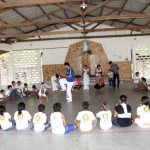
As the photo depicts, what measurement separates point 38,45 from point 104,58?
452 centimetres

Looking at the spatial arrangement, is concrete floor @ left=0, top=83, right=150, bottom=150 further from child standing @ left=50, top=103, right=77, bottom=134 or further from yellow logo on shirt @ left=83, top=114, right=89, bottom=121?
yellow logo on shirt @ left=83, top=114, right=89, bottom=121

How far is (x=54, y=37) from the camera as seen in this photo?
15914 millimetres

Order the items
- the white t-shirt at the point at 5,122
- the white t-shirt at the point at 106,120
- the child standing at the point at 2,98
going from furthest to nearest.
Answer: the child standing at the point at 2,98 < the white t-shirt at the point at 5,122 < the white t-shirt at the point at 106,120

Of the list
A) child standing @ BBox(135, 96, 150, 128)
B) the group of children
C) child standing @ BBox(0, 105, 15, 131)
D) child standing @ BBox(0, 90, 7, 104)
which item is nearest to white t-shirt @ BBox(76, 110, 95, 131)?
the group of children

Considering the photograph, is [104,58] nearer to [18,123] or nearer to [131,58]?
[131,58]

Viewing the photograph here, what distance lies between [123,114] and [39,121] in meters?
1.60

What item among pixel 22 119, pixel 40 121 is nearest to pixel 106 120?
pixel 40 121

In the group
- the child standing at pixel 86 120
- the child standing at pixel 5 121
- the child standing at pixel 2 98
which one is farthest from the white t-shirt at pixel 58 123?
the child standing at pixel 2 98

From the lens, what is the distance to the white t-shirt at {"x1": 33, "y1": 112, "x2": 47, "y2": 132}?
452cm

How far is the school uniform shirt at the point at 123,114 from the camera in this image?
4.52 m

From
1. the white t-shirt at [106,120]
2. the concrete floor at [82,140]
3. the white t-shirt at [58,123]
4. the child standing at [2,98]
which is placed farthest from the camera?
the child standing at [2,98]

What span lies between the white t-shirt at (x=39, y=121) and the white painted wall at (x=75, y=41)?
11532mm

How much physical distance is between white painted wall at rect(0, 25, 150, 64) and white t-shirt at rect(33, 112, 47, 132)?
11532 mm

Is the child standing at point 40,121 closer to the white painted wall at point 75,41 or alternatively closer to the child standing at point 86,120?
the child standing at point 86,120
